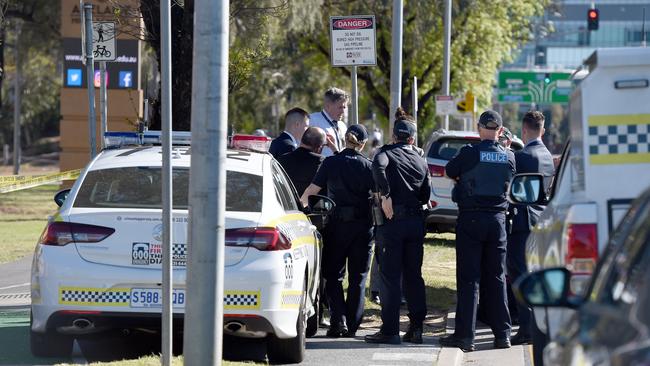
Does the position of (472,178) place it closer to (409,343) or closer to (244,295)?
(409,343)

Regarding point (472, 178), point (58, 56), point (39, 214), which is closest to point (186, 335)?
point (472, 178)

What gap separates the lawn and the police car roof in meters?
8.87

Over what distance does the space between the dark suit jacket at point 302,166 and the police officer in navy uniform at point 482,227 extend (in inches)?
71.8

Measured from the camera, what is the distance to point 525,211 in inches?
438

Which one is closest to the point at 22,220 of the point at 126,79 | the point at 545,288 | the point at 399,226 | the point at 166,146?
the point at 126,79

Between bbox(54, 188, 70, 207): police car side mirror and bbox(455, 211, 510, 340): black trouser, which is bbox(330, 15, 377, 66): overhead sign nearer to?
bbox(455, 211, 510, 340): black trouser

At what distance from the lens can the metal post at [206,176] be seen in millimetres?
7344

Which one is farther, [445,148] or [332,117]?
[445,148]

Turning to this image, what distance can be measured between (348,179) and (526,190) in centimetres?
229

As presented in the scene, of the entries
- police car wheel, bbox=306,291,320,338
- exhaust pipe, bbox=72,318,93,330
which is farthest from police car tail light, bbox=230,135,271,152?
exhaust pipe, bbox=72,318,93,330

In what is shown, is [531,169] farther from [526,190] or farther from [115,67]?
[115,67]

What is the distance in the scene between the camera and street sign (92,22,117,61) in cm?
1274

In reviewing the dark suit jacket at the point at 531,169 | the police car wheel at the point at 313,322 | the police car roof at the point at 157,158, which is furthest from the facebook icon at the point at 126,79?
the police car roof at the point at 157,158

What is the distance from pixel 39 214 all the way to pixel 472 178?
69.3 feet
